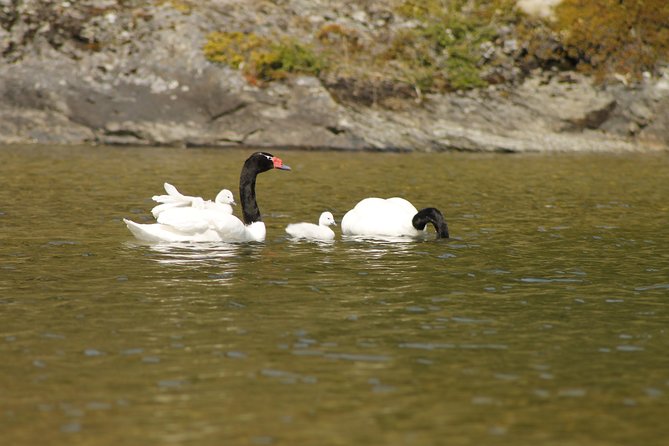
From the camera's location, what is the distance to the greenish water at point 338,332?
29.3ft

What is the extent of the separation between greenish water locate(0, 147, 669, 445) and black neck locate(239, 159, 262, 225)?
0.53m

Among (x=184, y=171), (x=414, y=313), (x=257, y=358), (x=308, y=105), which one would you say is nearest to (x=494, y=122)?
(x=308, y=105)

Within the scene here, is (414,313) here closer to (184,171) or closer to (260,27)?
(184,171)

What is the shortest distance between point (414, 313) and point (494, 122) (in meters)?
25.6

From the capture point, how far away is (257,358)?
423 inches

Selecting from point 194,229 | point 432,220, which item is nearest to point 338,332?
point 194,229

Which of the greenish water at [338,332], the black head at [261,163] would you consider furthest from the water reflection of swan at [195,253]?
the black head at [261,163]

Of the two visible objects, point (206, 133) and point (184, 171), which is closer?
point (184, 171)

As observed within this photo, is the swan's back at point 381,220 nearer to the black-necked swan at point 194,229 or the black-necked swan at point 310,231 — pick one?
the black-necked swan at point 310,231

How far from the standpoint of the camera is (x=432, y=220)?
18984 millimetres

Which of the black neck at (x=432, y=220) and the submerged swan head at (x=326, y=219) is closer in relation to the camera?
the black neck at (x=432, y=220)

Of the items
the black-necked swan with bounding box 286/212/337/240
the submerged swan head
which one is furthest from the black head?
the black-necked swan with bounding box 286/212/337/240

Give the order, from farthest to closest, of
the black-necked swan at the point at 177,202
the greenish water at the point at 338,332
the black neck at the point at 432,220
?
1. the black neck at the point at 432,220
2. the black-necked swan at the point at 177,202
3. the greenish water at the point at 338,332

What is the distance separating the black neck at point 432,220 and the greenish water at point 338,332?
1.22ft
